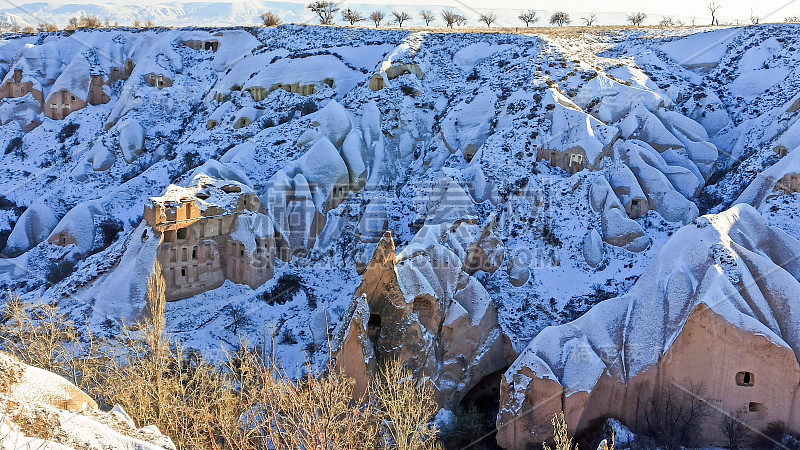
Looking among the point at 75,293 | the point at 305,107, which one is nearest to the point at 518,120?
the point at 305,107

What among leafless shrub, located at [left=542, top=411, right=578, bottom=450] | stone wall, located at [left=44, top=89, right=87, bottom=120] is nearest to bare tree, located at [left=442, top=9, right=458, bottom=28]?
stone wall, located at [left=44, top=89, right=87, bottom=120]

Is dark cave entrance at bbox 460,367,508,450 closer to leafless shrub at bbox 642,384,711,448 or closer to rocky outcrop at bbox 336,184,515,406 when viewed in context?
rocky outcrop at bbox 336,184,515,406

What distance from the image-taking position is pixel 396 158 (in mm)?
39688

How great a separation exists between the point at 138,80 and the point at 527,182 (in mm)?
32542

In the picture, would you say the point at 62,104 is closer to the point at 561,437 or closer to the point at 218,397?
the point at 218,397

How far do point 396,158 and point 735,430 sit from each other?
23.9 metres

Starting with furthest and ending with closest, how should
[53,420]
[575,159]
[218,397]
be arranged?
[575,159], [218,397], [53,420]

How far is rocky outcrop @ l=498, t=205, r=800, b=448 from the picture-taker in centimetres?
2036

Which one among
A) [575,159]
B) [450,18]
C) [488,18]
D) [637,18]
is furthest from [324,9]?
[575,159]

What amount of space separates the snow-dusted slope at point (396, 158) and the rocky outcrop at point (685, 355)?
8.18 ft

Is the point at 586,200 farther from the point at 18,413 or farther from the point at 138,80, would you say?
the point at 138,80

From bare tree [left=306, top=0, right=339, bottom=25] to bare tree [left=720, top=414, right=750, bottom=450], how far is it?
60454 millimetres

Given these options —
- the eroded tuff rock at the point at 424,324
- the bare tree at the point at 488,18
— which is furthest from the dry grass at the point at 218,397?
the bare tree at the point at 488,18

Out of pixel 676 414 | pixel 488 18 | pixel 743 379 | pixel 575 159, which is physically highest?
pixel 488 18
